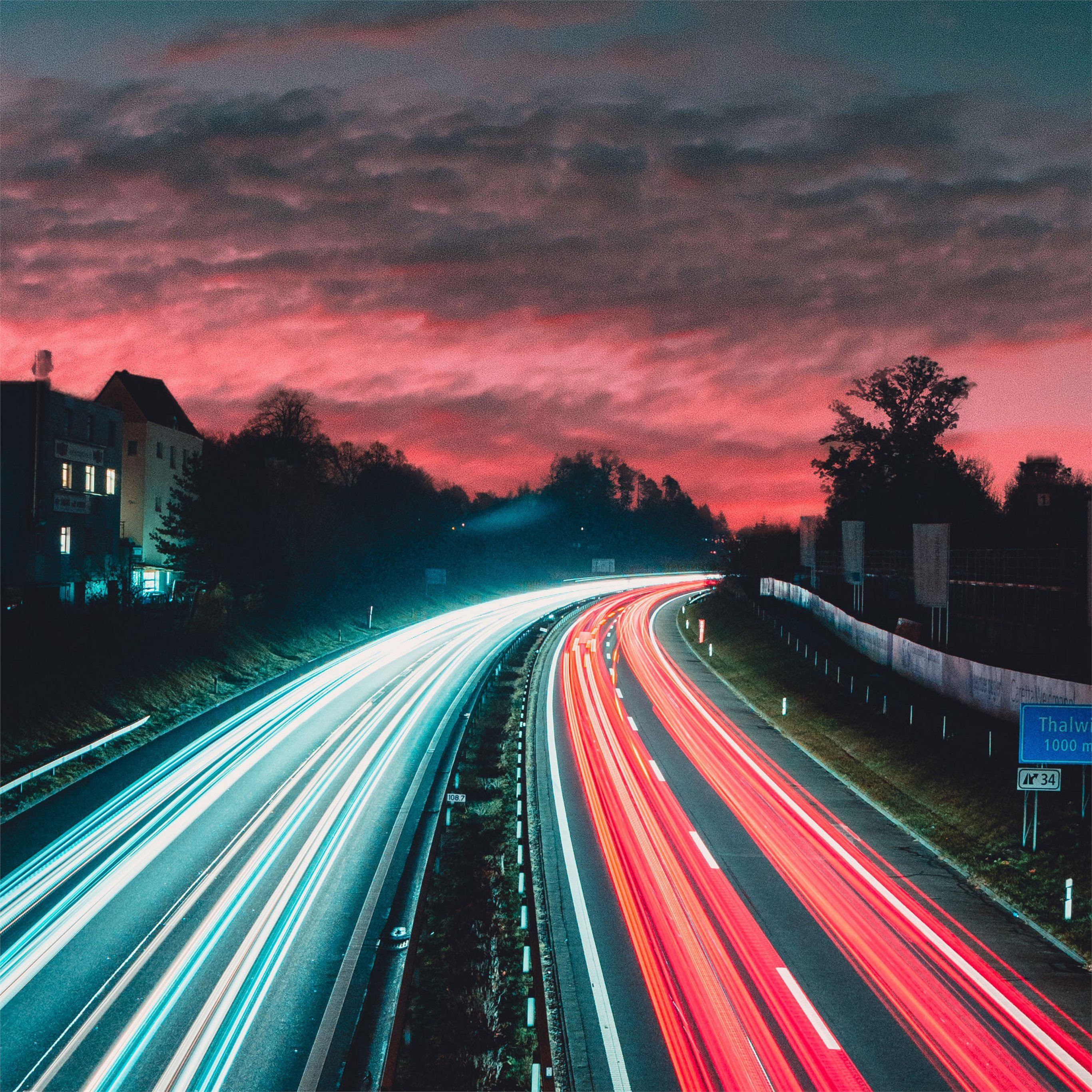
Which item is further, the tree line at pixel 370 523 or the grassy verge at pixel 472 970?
the tree line at pixel 370 523

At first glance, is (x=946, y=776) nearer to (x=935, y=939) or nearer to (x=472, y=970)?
(x=935, y=939)

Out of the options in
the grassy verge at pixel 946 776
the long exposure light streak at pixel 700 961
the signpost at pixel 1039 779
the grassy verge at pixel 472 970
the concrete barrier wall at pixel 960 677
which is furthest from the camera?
the concrete barrier wall at pixel 960 677

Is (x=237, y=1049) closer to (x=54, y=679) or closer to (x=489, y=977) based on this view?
(x=489, y=977)

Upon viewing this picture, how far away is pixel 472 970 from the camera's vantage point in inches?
517

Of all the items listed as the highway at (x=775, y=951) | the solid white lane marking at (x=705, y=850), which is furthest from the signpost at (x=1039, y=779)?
the solid white lane marking at (x=705, y=850)

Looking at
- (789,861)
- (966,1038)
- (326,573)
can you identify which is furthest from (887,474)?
(966,1038)

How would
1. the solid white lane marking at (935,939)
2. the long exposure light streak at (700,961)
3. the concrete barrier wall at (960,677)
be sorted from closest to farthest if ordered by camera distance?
the long exposure light streak at (700,961) → the solid white lane marking at (935,939) → the concrete barrier wall at (960,677)

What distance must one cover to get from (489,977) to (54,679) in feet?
70.9

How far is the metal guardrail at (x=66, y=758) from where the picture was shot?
2020 centimetres

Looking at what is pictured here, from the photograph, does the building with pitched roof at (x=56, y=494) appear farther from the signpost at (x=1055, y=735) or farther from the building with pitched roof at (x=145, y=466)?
the signpost at (x=1055, y=735)

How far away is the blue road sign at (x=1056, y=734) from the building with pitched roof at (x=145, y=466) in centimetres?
5114

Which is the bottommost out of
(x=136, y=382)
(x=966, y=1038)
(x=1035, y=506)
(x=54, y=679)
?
(x=966, y=1038)

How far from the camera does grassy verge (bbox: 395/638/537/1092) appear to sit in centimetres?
1070

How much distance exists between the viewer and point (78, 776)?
22891 mm
